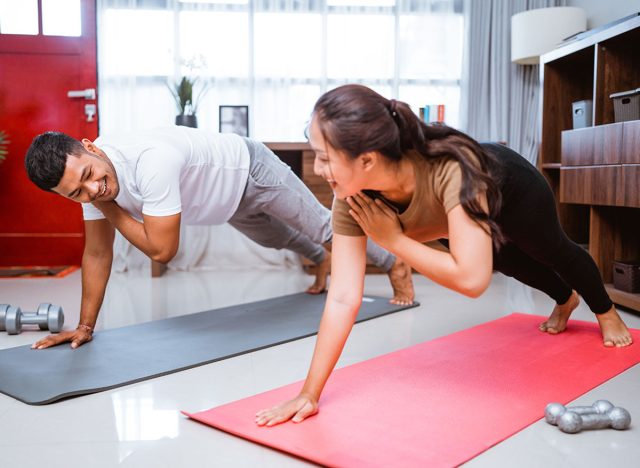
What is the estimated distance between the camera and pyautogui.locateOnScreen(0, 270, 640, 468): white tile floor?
1.30 metres

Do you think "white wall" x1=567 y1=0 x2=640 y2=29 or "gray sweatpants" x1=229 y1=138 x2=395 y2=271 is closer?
"gray sweatpants" x1=229 y1=138 x2=395 y2=271

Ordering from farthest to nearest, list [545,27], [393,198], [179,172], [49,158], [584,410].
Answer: [545,27] → [179,172] → [49,158] → [393,198] → [584,410]

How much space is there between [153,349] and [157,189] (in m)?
0.52

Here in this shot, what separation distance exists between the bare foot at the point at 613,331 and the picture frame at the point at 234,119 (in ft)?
8.11

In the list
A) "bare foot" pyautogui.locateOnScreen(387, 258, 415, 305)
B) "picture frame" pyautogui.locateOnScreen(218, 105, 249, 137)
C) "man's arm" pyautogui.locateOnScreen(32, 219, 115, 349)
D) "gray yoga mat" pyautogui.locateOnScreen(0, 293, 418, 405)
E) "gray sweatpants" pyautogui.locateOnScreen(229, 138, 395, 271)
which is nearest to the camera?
"gray yoga mat" pyautogui.locateOnScreen(0, 293, 418, 405)

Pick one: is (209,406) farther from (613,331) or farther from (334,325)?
(613,331)

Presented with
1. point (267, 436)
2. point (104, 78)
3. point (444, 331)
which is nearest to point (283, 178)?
point (444, 331)

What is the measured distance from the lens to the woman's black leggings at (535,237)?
1.77 meters

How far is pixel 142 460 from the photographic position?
1.29m

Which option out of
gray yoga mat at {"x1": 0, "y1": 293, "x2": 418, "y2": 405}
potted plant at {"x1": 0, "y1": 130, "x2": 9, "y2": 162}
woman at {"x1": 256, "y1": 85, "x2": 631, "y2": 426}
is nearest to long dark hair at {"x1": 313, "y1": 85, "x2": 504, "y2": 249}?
woman at {"x1": 256, "y1": 85, "x2": 631, "y2": 426}

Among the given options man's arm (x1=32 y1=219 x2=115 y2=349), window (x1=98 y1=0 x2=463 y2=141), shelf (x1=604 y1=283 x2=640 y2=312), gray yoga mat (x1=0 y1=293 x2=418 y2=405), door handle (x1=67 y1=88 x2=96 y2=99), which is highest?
window (x1=98 y1=0 x2=463 y2=141)

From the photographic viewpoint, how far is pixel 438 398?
1612 mm

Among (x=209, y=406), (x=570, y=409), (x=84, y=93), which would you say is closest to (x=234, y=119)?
(x=84, y=93)

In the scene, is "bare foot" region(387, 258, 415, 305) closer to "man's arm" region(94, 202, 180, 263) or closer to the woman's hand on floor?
"man's arm" region(94, 202, 180, 263)
